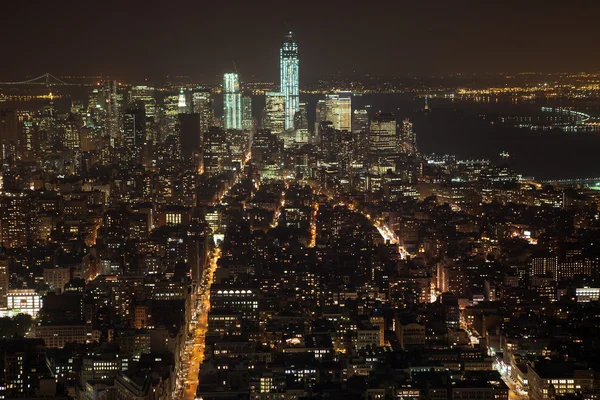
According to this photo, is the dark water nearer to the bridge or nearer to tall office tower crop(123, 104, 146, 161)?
tall office tower crop(123, 104, 146, 161)


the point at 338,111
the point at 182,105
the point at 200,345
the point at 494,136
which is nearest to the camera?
the point at 200,345

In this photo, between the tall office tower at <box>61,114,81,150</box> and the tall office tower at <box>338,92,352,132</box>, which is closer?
the tall office tower at <box>61,114,81,150</box>

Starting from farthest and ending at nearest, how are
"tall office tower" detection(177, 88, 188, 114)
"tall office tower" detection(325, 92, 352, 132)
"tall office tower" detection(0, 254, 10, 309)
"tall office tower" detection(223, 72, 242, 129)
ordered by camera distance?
"tall office tower" detection(325, 92, 352, 132) < "tall office tower" detection(223, 72, 242, 129) < "tall office tower" detection(177, 88, 188, 114) < "tall office tower" detection(0, 254, 10, 309)

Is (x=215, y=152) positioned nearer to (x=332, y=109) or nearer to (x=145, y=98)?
(x=145, y=98)

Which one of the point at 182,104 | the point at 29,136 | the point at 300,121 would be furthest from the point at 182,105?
the point at 29,136

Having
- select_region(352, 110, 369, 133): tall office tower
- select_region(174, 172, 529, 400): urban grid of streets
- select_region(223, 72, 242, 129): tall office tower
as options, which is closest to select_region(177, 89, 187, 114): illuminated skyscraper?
select_region(223, 72, 242, 129): tall office tower

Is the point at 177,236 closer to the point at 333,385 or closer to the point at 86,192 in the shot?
the point at 86,192
